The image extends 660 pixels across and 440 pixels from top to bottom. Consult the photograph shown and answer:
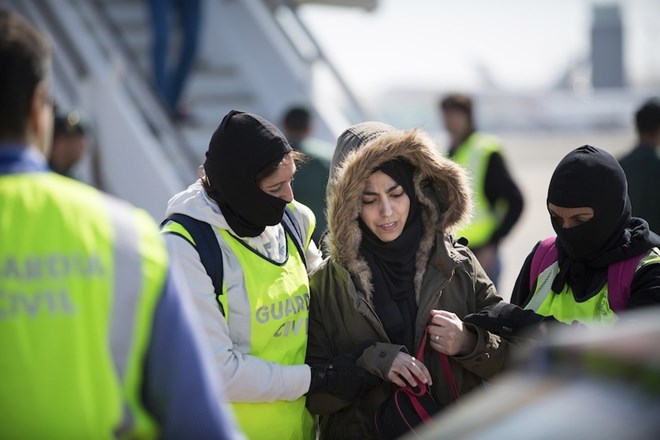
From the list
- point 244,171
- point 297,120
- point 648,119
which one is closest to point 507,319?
point 244,171

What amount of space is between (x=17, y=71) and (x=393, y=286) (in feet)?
6.34

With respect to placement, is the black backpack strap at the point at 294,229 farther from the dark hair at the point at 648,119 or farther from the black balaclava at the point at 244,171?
the dark hair at the point at 648,119

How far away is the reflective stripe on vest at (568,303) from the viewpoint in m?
3.28

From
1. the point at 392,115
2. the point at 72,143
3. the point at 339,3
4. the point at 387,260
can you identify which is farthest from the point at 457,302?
the point at 392,115

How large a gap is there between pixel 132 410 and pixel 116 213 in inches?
15.4

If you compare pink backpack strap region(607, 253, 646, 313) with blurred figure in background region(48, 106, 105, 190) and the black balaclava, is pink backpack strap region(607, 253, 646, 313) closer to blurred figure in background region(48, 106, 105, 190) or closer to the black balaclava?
the black balaclava

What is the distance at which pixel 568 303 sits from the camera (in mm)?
3432

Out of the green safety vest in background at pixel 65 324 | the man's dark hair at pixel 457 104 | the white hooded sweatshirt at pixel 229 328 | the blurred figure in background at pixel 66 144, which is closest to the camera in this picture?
the green safety vest in background at pixel 65 324

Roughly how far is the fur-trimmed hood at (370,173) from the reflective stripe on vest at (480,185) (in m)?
3.32

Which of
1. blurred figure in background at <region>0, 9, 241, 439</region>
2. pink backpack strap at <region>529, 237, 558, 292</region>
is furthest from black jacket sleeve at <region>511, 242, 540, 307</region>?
blurred figure in background at <region>0, 9, 241, 439</region>

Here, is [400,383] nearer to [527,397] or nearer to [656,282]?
[656,282]

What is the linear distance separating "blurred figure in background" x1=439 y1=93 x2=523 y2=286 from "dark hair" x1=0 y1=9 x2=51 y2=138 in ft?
17.1

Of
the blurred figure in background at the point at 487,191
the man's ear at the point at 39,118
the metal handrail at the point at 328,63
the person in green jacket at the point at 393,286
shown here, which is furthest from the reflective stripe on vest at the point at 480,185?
the man's ear at the point at 39,118

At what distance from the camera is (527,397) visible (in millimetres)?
1690
